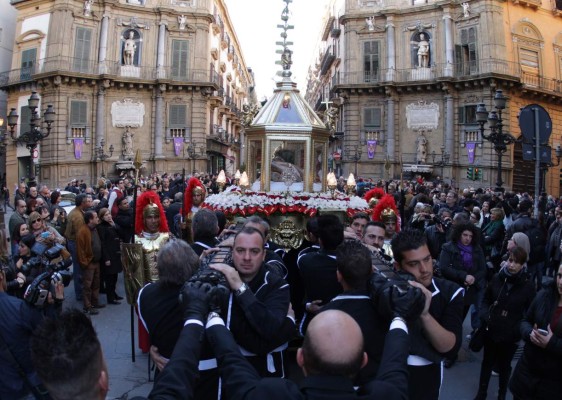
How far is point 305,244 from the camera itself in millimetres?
7488

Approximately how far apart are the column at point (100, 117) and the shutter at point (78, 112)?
677mm

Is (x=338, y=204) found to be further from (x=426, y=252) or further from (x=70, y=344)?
(x=70, y=344)

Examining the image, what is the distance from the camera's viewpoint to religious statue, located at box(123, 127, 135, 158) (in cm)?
3136

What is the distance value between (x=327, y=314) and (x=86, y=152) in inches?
1223

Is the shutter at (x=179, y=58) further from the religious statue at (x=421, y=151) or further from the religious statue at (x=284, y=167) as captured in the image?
the religious statue at (x=284, y=167)

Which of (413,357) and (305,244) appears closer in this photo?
Answer: (413,357)

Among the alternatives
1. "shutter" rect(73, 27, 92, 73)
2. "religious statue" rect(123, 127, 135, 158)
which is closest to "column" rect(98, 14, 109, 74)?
"shutter" rect(73, 27, 92, 73)

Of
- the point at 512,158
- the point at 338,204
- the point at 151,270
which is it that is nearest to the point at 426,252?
the point at 151,270

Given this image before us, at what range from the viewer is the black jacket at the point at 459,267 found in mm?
6426

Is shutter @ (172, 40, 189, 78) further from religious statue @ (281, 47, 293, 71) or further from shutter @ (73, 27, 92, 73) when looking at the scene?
religious statue @ (281, 47, 293, 71)

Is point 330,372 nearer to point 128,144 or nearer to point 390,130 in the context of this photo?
point 390,130

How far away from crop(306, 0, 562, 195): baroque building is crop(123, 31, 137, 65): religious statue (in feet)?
41.1

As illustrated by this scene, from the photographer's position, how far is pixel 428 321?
3021 millimetres

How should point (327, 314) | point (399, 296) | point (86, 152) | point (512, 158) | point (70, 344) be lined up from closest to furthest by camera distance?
point (70, 344) < point (327, 314) < point (399, 296) < point (512, 158) < point (86, 152)
